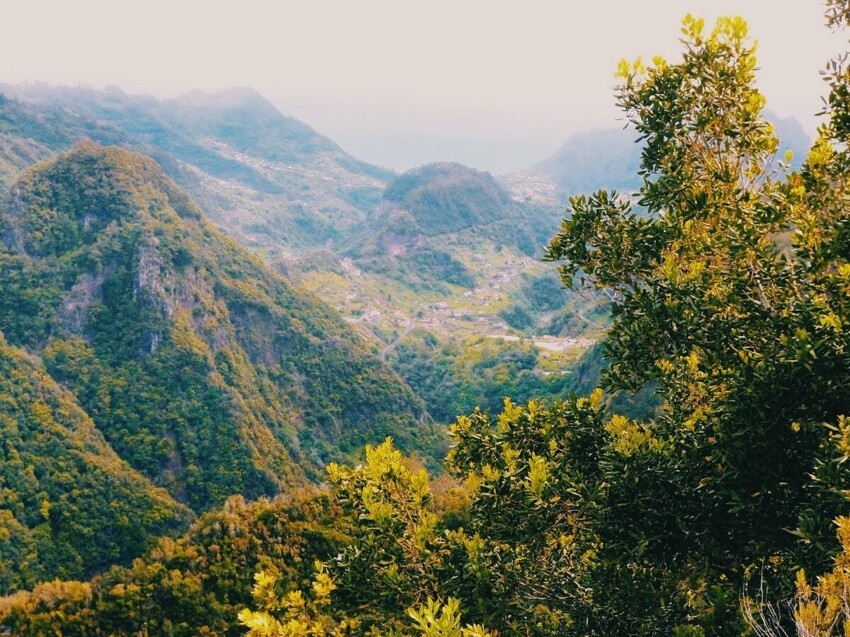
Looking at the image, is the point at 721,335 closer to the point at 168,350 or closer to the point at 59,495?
the point at 59,495

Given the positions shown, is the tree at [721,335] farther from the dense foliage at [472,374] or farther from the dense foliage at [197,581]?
the dense foliage at [472,374]

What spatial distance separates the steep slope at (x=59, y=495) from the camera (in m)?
68.9

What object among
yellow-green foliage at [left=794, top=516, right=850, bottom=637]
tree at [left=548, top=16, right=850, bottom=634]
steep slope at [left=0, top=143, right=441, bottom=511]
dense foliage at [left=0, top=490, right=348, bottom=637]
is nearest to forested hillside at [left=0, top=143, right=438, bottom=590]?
steep slope at [left=0, top=143, right=441, bottom=511]

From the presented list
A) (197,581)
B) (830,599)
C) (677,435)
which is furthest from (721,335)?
(197,581)

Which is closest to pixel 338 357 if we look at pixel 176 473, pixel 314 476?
pixel 314 476

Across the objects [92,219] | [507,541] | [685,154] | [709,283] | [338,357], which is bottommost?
[338,357]

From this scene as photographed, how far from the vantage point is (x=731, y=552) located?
774 cm

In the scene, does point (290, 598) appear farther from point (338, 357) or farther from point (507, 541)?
point (338, 357)

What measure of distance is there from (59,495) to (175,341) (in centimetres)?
3550

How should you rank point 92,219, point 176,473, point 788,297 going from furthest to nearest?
1. point 92,219
2. point 176,473
3. point 788,297

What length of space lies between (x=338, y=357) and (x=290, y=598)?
403 ft

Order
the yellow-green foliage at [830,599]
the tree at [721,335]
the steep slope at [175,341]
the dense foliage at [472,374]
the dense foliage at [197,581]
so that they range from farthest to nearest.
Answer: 1. the dense foliage at [472,374]
2. the steep slope at [175,341]
3. the dense foliage at [197,581]
4. the tree at [721,335]
5. the yellow-green foliage at [830,599]

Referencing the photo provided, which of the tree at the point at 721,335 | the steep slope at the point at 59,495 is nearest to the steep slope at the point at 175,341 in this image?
the steep slope at the point at 59,495

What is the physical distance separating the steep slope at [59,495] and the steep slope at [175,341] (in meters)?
7.17
